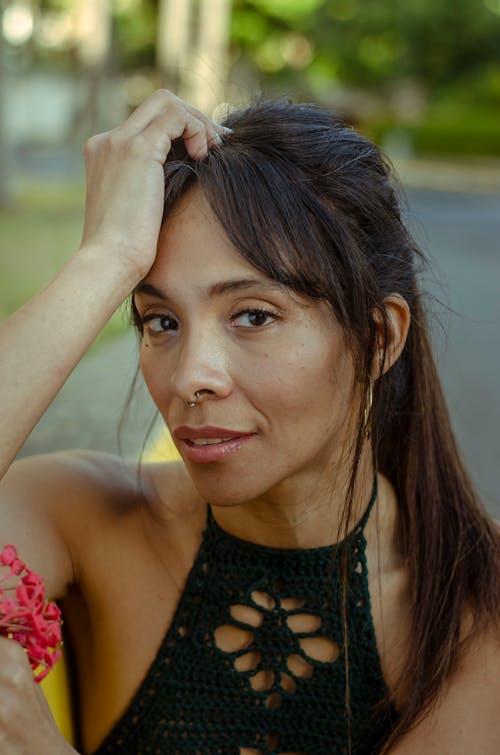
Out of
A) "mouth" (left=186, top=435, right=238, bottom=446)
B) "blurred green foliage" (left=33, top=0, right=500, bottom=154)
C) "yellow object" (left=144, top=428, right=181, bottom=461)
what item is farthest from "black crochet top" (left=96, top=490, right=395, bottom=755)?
"blurred green foliage" (left=33, top=0, right=500, bottom=154)

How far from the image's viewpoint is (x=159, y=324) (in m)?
2.09

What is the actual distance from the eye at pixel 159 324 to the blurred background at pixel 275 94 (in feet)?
2.13

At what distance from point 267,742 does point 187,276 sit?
92 cm

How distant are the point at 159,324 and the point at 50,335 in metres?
0.27

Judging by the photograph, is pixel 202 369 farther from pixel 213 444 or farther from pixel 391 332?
pixel 391 332

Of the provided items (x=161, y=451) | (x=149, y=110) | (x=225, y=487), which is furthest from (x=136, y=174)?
(x=161, y=451)

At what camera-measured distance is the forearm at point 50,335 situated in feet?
6.00

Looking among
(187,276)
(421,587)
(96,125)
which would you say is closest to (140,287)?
(187,276)

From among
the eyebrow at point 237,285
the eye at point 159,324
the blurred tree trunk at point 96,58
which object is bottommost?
the eye at point 159,324

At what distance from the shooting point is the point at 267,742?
2127 mm

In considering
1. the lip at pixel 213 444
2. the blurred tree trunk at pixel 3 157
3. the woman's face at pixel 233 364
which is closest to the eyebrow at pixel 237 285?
the woman's face at pixel 233 364

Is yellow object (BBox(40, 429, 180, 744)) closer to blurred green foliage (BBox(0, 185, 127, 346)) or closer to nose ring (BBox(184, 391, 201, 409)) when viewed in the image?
nose ring (BBox(184, 391, 201, 409))

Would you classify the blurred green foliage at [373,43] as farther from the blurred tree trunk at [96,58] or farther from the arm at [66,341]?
the arm at [66,341]

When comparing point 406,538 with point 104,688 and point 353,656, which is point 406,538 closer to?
point 353,656
